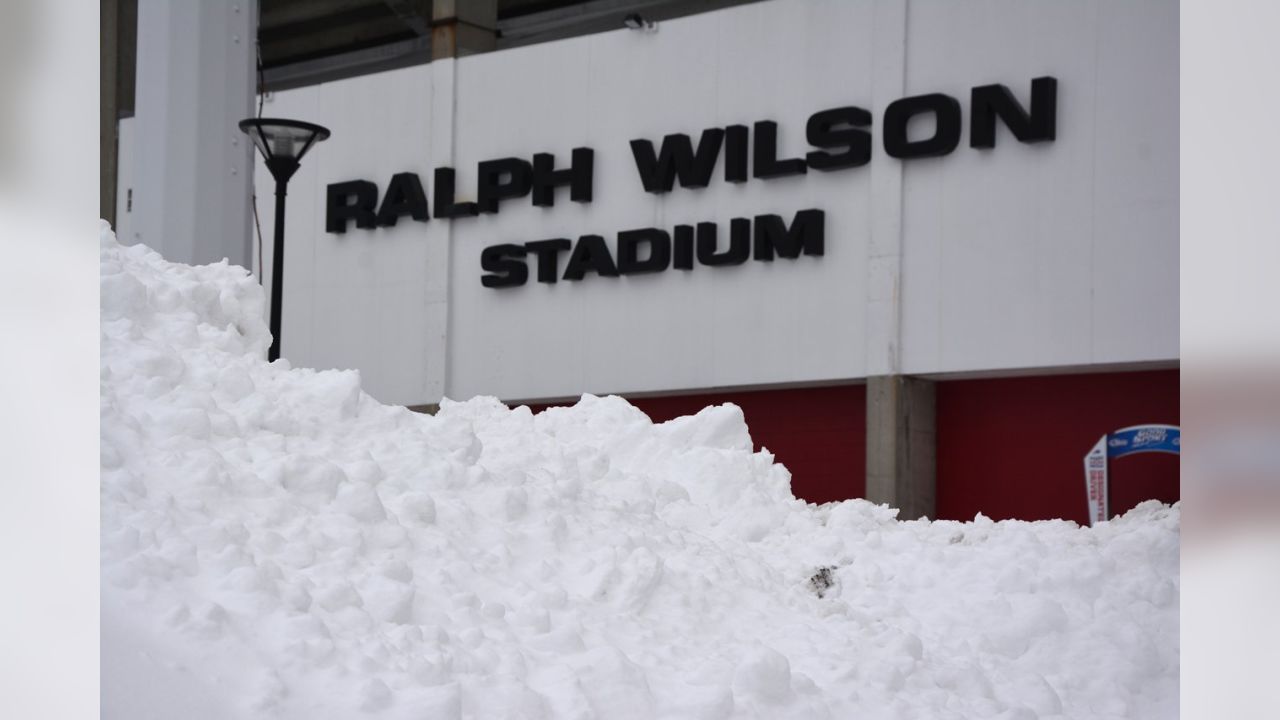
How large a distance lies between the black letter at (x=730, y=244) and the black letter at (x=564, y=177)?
140 cm

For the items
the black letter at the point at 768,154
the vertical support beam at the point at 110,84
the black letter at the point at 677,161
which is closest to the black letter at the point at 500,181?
the black letter at the point at 677,161

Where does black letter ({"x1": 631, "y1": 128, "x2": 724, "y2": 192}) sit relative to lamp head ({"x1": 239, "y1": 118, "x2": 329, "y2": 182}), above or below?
above

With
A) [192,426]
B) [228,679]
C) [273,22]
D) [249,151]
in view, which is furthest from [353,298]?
[228,679]

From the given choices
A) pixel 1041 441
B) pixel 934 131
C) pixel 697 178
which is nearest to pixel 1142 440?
pixel 1041 441

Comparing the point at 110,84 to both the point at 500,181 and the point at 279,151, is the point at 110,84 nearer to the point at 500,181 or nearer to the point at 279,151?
the point at 500,181

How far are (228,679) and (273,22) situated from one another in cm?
1864

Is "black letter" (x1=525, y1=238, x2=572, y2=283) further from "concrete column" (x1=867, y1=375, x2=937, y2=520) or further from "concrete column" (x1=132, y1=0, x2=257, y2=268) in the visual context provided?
"concrete column" (x1=132, y1=0, x2=257, y2=268)

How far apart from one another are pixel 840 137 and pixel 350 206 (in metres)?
5.66

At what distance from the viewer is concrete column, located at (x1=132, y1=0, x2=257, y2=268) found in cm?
580

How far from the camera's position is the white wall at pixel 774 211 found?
37.5 ft

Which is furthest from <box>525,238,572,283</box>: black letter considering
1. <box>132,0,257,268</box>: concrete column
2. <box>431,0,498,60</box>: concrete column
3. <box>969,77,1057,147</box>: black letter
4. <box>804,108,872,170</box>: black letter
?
<box>132,0,257,268</box>: concrete column

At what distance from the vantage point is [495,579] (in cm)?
394

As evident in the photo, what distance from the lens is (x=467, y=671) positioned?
341cm

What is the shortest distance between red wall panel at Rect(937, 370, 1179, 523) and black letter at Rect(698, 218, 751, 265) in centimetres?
214
